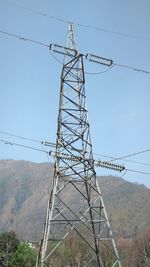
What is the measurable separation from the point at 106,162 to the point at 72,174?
82.0 inches

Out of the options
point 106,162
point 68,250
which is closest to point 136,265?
A: point 68,250

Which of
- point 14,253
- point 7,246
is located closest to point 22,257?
point 14,253

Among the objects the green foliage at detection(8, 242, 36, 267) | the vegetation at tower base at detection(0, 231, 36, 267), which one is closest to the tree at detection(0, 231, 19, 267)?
the vegetation at tower base at detection(0, 231, 36, 267)

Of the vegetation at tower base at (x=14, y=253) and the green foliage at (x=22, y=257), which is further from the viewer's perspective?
the vegetation at tower base at (x=14, y=253)

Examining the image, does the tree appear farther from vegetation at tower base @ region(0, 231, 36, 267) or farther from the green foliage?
the green foliage

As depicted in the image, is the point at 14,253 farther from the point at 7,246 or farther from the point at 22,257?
the point at 22,257

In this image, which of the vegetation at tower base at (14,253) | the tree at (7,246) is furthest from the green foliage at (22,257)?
the tree at (7,246)

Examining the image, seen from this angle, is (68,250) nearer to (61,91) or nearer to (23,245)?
(23,245)

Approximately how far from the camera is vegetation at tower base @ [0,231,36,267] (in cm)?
7181

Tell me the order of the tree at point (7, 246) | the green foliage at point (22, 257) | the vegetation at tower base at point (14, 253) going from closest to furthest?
the green foliage at point (22, 257) → the vegetation at tower base at point (14, 253) → the tree at point (7, 246)

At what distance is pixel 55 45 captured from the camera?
2314cm

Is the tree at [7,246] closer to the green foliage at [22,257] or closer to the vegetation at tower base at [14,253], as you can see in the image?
the vegetation at tower base at [14,253]

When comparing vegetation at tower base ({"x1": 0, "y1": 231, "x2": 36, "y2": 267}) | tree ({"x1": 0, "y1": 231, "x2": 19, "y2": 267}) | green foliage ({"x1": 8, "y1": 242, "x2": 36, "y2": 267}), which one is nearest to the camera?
green foliage ({"x1": 8, "y1": 242, "x2": 36, "y2": 267})

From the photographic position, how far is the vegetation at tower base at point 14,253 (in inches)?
2827
